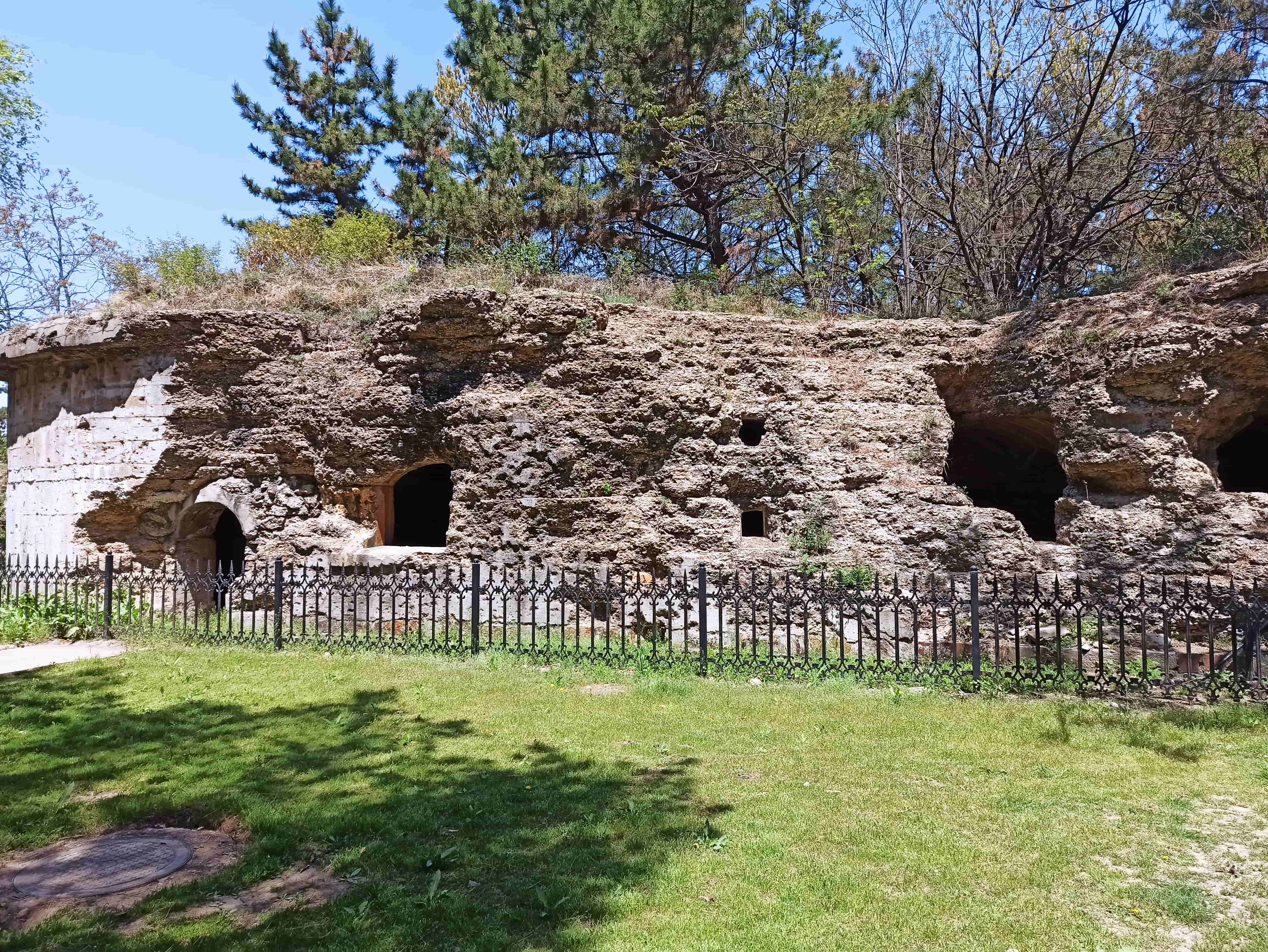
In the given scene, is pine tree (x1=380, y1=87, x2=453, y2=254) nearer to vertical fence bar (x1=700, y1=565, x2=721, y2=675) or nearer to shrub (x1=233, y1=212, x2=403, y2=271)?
shrub (x1=233, y1=212, x2=403, y2=271)

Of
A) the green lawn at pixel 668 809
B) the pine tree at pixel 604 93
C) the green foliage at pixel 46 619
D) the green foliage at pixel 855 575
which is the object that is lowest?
the green lawn at pixel 668 809

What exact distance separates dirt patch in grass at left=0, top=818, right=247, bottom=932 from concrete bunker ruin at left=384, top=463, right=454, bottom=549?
12313 millimetres

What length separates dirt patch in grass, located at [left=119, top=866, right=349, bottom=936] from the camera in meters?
3.65

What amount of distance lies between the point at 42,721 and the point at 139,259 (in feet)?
46.6

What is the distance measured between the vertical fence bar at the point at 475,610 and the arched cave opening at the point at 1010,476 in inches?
363

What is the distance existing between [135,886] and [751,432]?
10.5 m

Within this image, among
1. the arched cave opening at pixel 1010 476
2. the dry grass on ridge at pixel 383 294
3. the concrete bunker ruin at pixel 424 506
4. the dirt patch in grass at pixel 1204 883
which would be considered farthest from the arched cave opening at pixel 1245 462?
the concrete bunker ruin at pixel 424 506

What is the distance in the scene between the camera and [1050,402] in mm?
11727

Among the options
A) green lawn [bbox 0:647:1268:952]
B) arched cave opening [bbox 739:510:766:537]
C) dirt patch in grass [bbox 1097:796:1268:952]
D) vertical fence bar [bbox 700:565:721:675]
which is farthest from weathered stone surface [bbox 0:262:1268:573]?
dirt patch in grass [bbox 1097:796:1268:952]

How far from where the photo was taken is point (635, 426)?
12.6m

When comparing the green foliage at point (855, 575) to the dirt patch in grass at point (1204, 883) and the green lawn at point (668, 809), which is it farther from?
the dirt patch in grass at point (1204, 883)

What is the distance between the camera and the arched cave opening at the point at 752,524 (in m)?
12.9

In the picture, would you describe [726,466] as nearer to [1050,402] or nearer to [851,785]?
[1050,402]

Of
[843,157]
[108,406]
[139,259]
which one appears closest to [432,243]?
[139,259]
